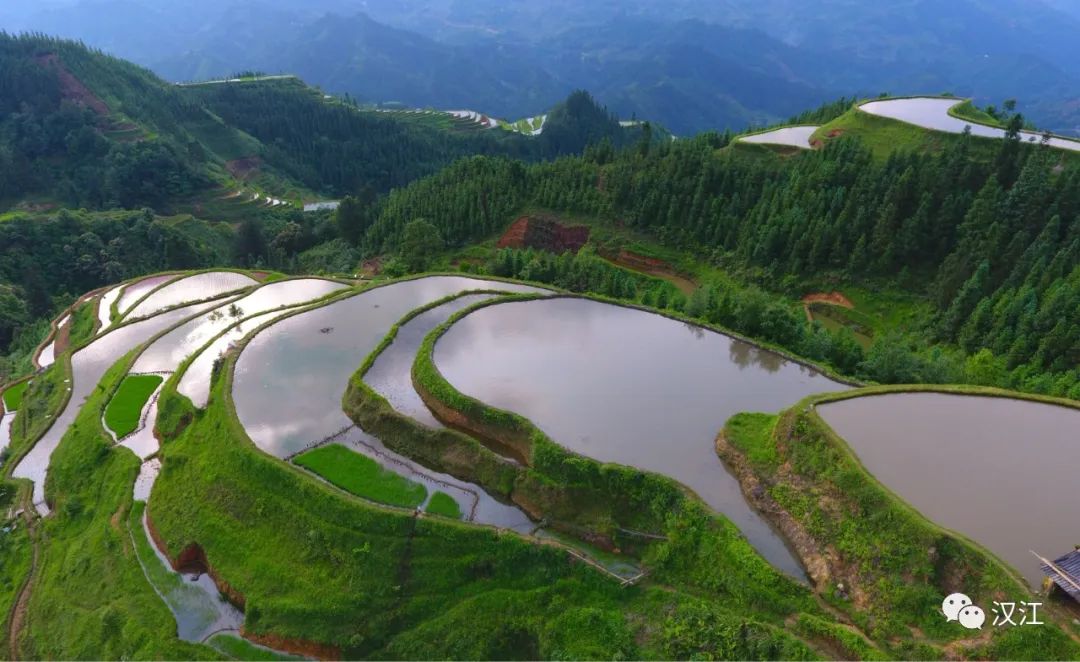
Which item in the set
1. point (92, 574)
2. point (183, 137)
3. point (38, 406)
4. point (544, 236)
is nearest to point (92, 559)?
point (92, 574)

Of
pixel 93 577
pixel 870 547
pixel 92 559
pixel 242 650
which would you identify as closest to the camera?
pixel 870 547

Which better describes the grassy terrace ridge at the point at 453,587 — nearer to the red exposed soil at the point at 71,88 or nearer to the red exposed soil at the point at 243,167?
the red exposed soil at the point at 243,167

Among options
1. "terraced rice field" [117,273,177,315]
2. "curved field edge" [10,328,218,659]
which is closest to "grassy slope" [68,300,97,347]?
"terraced rice field" [117,273,177,315]

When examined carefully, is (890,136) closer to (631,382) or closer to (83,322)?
(631,382)

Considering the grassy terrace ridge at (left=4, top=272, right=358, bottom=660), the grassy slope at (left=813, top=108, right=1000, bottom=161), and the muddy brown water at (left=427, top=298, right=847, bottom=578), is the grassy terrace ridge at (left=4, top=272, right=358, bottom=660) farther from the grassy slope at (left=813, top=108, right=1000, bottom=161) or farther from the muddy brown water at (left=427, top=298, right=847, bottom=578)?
the grassy slope at (left=813, top=108, right=1000, bottom=161)

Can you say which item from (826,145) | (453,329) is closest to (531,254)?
(453,329)

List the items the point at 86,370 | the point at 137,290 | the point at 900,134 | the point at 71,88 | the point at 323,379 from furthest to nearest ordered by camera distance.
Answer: the point at 71,88 < the point at 137,290 < the point at 900,134 < the point at 86,370 < the point at 323,379
